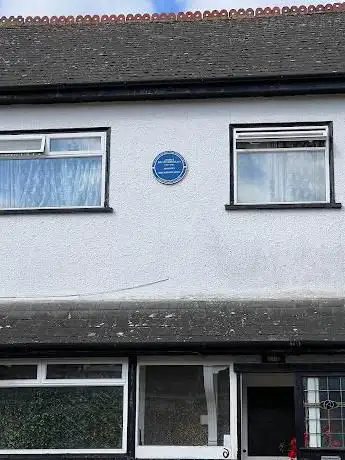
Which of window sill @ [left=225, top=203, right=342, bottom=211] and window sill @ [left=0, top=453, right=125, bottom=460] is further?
window sill @ [left=225, top=203, right=342, bottom=211]

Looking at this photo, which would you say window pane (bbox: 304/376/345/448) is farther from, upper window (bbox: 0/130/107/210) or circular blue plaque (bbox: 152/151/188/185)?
upper window (bbox: 0/130/107/210)

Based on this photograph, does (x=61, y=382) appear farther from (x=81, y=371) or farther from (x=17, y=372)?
(x=17, y=372)

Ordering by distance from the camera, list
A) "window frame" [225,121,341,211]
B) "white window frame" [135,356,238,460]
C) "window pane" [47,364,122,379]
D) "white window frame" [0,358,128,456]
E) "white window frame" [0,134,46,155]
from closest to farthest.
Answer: "white window frame" [135,356,238,460], "white window frame" [0,358,128,456], "window pane" [47,364,122,379], "window frame" [225,121,341,211], "white window frame" [0,134,46,155]

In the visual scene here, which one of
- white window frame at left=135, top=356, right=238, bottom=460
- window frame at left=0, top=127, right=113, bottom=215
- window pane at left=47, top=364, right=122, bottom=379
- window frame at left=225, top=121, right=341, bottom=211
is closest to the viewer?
white window frame at left=135, top=356, right=238, bottom=460

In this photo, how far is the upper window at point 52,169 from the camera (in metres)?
10.5

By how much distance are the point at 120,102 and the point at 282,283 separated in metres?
3.07

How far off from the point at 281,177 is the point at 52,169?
113 inches

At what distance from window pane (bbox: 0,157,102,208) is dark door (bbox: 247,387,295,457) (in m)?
3.22

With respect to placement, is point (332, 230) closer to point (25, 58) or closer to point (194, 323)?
point (194, 323)

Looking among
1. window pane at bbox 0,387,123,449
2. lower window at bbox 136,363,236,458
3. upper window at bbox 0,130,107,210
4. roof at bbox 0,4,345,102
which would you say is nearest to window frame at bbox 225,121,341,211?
roof at bbox 0,4,345,102

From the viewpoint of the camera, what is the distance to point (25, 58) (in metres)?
11.8

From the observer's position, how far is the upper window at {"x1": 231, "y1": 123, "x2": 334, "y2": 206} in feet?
33.5

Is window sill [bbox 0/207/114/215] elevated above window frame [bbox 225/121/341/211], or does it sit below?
below

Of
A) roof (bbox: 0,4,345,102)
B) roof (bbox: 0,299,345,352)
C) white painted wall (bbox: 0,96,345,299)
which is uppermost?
roof (bbox: 0,4,345,102)
